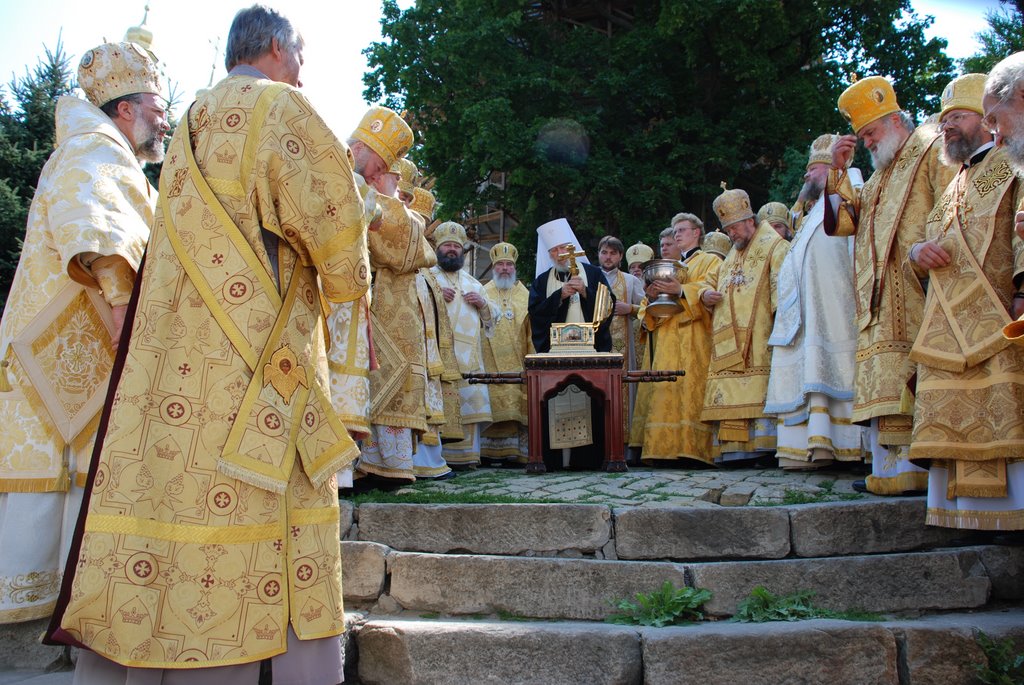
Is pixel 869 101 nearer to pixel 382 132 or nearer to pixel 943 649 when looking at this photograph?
pixel 382 132

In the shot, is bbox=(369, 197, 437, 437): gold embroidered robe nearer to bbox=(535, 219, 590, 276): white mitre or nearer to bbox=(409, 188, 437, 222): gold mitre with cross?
bbox=(409, 188, 437, 222): gold mitre with cross

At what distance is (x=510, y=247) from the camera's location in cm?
1036

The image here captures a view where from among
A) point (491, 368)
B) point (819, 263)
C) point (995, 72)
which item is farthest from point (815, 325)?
point (491, 368)

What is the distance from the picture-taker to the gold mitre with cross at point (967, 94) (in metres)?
4.94

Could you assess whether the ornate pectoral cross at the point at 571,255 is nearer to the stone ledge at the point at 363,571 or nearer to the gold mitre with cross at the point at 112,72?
the stone ledge at the point at 363,571

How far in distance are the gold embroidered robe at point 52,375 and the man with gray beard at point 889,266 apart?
412 centimetres

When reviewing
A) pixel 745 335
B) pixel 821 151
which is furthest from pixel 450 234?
pixel 821 151

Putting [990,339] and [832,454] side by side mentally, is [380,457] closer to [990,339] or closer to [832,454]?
[832,454]

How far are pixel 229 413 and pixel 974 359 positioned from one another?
356cm

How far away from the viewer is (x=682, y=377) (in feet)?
26.8

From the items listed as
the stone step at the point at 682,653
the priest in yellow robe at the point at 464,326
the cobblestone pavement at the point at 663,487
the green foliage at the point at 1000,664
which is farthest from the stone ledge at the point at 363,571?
the priest in yellow robe at the point at 464,326

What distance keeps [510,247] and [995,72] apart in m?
6.77

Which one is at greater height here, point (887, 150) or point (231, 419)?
point (887, 150)

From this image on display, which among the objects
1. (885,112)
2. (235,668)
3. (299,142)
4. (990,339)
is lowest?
(235,668)
